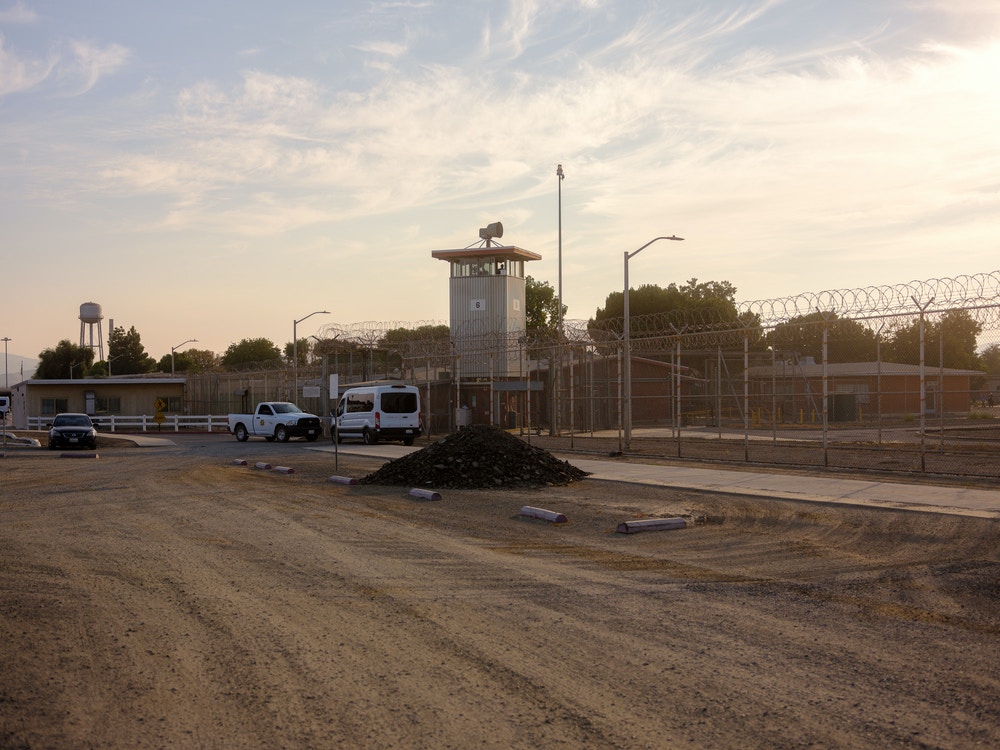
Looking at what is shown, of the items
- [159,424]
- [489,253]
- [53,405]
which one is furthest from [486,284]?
[53,405]

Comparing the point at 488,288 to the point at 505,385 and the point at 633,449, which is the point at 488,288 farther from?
the point at 633,449

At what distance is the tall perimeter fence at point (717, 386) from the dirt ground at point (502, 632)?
8.99 m

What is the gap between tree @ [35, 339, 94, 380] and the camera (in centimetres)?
10131

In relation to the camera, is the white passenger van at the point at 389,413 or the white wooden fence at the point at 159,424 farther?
the white wooden fence at the point at 159,424

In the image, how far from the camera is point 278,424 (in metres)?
38.5

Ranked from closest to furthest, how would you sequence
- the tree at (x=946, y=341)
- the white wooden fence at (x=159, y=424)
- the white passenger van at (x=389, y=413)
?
1. the tree at (x=946, y=341)
2. the white passenger van at (x=389, y=413)
3. the white wooden fence at (x=159, y=424)

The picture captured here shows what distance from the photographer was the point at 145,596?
328 inches

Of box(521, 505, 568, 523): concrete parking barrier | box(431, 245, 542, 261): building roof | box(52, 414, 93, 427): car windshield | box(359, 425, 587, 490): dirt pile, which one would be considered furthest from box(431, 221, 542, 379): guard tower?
box(521, 505, 568, 523): concrete parking barrier

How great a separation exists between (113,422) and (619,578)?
4812cm

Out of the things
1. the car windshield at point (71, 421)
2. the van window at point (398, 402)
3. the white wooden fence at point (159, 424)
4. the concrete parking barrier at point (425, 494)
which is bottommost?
the concrete parking barrier at point (425, 494)

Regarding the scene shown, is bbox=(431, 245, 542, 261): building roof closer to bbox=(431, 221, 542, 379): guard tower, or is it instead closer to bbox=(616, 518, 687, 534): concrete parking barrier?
bbox=(431, 221, 542, 379): guard tower

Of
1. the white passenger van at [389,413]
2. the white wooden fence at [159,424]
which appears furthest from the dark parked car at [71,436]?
the white wooden fence at [159,424]

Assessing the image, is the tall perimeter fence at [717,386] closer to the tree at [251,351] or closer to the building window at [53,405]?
the building window at [53,405]

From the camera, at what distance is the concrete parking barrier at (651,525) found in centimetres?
1227
